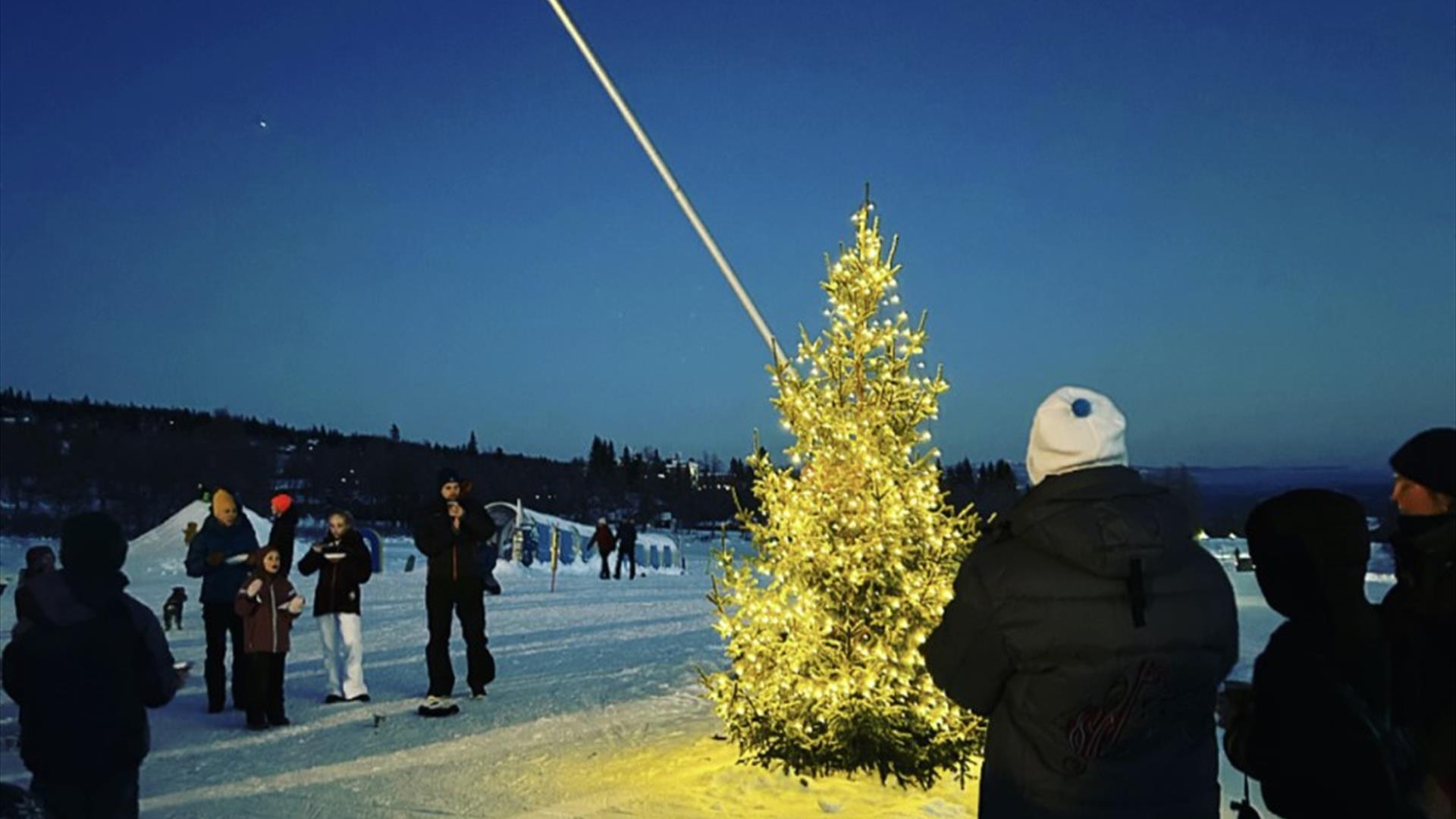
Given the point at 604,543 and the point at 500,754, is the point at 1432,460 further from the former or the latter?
the point at 604,543

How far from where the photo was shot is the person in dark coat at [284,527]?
9.41m

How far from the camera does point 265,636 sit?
8617mm

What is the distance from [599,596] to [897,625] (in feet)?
59.9

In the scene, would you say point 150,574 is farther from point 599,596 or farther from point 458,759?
point 458,759

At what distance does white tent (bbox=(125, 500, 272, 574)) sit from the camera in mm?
29812

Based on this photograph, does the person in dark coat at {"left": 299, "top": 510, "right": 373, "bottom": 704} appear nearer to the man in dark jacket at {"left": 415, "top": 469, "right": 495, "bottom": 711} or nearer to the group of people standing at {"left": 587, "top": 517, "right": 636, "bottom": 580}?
the man in dark jacket at {"left": 415, "top": 469, "right": 495, "bottom": 711}

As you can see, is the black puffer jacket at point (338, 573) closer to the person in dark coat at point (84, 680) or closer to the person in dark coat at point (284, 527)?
the person in dark coat at point (284, 527)

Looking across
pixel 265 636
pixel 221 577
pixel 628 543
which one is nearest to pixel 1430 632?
pixel 265 636

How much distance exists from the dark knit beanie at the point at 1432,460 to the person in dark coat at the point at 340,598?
25.6ft

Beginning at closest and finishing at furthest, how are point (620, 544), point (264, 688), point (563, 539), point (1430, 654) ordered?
point (1430, 654)
point (264, 688)
point (620, 544)
point (563, 539)

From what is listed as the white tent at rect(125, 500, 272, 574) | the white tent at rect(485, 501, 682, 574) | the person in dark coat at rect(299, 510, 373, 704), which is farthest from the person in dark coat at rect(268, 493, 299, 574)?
the white tent at rect(485, 501, 682, 574)

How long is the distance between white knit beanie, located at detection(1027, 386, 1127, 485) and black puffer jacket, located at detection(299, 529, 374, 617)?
7.35 m

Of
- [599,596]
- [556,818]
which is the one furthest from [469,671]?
[599,596]

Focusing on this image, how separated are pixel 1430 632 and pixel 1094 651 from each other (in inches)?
53.7
